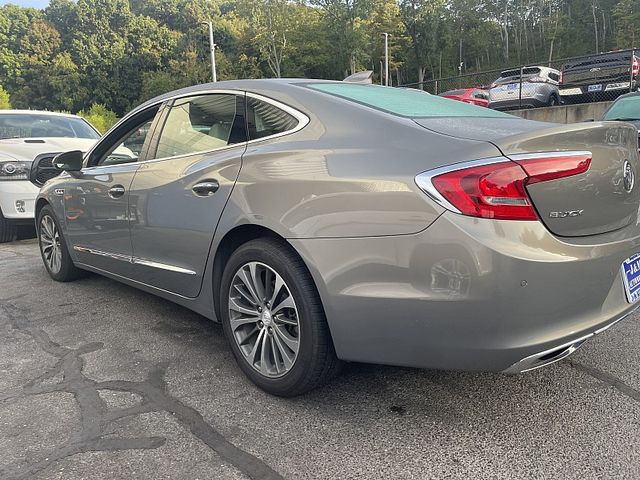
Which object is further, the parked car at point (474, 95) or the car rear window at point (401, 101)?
the parked car at point (474, 95)

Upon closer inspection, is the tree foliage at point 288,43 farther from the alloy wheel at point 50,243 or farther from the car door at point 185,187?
the car door at point 185,187

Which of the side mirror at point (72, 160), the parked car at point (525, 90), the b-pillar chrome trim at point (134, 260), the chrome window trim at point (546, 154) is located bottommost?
the b-pillar chrome trim at point (134, 260)

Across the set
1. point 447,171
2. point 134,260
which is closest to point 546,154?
point 447,171

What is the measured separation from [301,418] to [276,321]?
47cm

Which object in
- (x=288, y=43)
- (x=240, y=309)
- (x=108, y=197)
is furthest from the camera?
(x=288, y=43)

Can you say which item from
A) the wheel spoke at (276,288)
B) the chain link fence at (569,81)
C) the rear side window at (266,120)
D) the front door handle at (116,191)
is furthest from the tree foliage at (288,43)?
the wheel spoke at (276,288)

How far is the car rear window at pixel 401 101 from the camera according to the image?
257cm

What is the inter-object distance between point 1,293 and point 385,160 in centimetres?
401

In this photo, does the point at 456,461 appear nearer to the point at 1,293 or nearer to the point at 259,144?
the point at 259,144

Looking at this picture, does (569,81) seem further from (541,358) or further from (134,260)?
(541,358)

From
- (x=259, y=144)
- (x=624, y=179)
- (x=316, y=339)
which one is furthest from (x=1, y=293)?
(x=624, y=179)

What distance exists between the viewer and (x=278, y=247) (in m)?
2.47

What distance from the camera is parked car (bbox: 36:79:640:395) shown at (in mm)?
1933

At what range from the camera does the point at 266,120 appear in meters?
2.73
